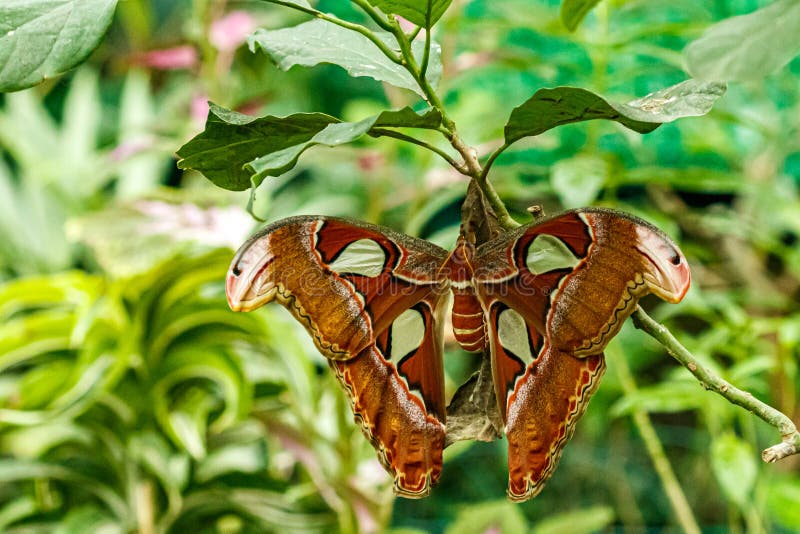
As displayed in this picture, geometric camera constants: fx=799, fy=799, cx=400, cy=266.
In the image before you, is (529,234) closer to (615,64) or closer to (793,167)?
(615,64)

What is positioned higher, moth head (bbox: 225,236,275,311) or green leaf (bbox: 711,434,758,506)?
moth head (bbox: 225,236,275,311)

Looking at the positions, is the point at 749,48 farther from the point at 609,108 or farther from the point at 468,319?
the point at 468,319

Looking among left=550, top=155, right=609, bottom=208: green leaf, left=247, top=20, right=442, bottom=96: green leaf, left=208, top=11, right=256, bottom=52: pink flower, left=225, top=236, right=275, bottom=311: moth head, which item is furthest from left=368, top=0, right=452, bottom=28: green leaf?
left=208, top=11, right=256, bottom=52: pink flower

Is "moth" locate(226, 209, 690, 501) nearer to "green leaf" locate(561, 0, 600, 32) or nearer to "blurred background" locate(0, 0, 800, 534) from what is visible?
"green leaf" locate(561, 0, 600, 32)

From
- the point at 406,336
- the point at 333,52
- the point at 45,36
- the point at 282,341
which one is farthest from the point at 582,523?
the point at 45,36

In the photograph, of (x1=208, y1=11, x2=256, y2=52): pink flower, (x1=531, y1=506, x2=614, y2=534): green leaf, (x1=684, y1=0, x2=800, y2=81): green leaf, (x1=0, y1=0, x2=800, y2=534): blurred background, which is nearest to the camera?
(x1=684, y1=0, x2=800, y2=81): green leaf

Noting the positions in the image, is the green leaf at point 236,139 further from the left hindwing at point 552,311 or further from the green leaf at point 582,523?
the green leaf at point 582,523

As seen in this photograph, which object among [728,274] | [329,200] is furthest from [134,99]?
[728,274]
